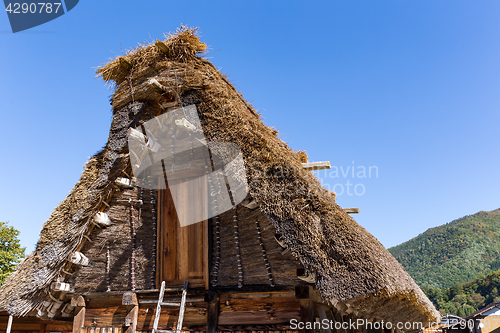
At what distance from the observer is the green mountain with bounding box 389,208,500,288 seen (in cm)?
3660

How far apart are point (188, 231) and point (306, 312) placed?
2196 millimetres

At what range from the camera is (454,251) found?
38875 millimetres

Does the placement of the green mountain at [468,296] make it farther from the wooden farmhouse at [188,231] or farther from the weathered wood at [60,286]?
the weathered wood at [60,286]

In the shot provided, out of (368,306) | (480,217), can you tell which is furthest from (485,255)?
(368,306)

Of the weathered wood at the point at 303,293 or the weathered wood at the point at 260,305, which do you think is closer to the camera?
the weathered wood at the point at 303,293

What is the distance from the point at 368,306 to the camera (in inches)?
166

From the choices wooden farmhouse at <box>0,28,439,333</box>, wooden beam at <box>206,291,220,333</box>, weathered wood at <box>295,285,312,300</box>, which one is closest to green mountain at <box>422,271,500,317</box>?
wooden farmhouse at <box>0,28,439,333</box>

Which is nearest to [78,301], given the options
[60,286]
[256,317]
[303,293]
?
[60,286]

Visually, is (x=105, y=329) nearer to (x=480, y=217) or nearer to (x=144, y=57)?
(x=144, y=57)

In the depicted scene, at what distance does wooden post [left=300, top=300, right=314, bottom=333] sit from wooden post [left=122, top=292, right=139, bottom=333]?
252 cm

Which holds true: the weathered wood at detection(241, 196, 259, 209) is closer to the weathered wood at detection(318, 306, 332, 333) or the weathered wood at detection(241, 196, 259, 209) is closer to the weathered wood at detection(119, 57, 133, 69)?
the weathered wood at detection(318, 306, 332, 333)

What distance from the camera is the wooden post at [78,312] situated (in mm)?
5535

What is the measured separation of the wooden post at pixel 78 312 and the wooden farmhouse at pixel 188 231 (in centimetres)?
2

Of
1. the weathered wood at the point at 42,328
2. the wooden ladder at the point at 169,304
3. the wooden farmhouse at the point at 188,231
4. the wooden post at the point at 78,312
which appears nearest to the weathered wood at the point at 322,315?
the wooden farmhouse at the point at 188,231
